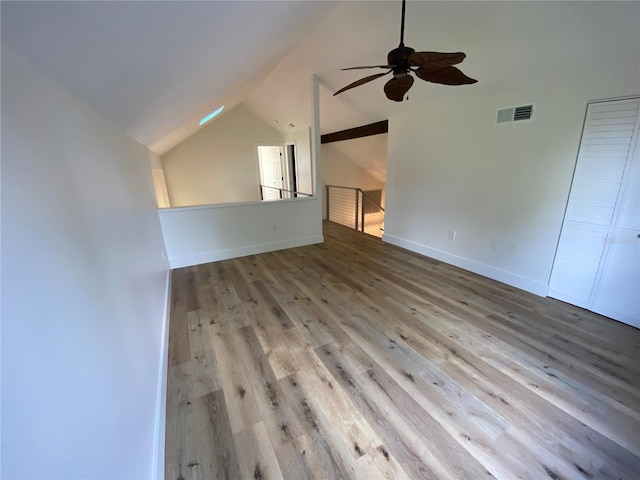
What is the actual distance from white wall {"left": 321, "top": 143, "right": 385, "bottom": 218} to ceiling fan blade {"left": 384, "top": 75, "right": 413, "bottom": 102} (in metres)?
5.17

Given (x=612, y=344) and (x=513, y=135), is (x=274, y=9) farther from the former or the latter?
(x=612, y=344)

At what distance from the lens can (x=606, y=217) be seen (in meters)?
2.34

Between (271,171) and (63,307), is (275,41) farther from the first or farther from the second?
(271,171)

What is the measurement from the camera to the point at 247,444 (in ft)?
4.58

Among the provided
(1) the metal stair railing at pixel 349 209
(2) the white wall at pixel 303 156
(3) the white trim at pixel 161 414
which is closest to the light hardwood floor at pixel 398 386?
(3) the white trim at pixel 161 414

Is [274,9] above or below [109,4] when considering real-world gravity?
above

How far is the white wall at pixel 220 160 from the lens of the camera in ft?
20.3

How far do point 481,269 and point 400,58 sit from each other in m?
2.82

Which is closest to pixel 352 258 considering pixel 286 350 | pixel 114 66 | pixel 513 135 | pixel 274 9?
pixel 286 350

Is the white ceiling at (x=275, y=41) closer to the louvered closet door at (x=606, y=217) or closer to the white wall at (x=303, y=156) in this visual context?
the louvered closet door at (x=606, y=217)

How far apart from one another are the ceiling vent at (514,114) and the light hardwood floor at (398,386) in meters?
1.86

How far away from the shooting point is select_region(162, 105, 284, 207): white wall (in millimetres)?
6188

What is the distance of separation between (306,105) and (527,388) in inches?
197

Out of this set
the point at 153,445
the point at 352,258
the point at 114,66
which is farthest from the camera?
the point at 352,258
